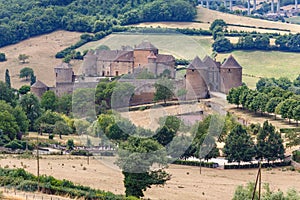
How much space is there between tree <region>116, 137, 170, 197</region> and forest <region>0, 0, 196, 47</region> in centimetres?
6671

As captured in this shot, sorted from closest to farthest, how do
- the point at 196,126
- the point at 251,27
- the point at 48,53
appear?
1. the point at 196,126
2. the point at 48,53
3. the point at 251,27

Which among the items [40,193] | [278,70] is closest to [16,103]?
[40,193]

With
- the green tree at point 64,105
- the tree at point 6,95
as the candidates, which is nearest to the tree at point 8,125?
the tree at point 6,95

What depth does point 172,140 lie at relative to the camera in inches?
1969

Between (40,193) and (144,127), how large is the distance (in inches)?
481

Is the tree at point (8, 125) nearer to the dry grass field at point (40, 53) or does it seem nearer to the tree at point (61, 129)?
the tree at point (61, 129)

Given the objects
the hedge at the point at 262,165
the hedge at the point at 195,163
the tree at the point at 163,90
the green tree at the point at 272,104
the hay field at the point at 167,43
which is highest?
the hay field at the point at 167,43

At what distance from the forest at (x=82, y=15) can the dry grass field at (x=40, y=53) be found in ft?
4.11

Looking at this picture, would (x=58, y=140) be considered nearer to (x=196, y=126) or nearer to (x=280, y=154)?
(x=196, y=126)

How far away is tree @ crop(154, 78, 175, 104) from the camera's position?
6438 centimetres

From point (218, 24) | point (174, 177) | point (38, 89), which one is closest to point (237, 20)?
point (218, 24)

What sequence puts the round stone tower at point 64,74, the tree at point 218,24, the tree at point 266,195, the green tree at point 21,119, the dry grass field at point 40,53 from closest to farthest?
the tree at point 266,195 → the green tree at point 21,119 → the round stone tower at point 64,74 → the dry grass field at point 40,53 → the tree at point 218,24

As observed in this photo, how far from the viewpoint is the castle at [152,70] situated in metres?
70.6

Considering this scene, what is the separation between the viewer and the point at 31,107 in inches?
2606
